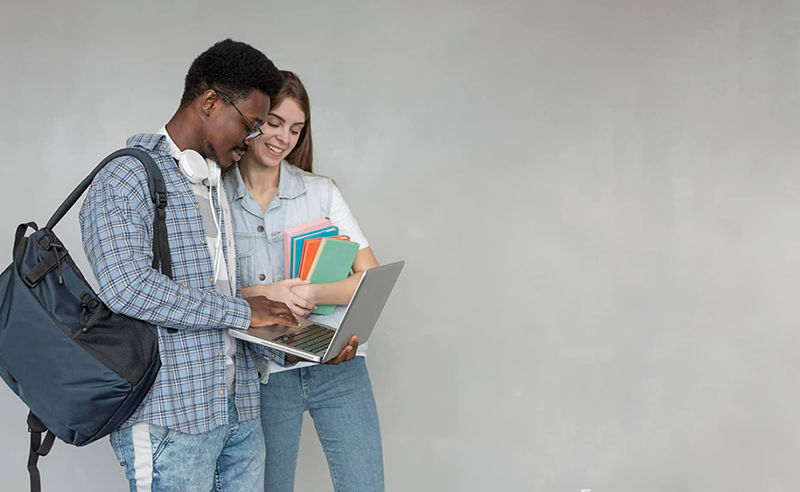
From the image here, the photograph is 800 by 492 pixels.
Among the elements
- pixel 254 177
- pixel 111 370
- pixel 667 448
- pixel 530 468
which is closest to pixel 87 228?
pixel 111 370

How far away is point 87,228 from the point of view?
128 centimetres

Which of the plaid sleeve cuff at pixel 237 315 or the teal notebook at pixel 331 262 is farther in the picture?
the teal notebook at pixel 331 262

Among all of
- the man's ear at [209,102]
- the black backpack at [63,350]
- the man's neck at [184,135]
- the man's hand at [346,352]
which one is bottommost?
the black backpack at [63,350]

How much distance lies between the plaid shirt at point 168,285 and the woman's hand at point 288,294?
235 millimetres

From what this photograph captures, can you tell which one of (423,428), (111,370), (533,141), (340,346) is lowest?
(423,428)

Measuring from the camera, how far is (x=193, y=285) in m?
1.36

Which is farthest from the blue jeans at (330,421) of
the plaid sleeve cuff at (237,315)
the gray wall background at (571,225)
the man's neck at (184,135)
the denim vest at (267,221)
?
the gray wall background at (571,225)

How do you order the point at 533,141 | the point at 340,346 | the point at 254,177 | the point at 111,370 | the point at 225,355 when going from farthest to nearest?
1. the point at 533,141
2. the point at 254,177
3. the point at 340,346
4. the point at 225,355
5. the point at 111,370

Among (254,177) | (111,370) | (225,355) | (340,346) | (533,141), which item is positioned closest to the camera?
(111,370)

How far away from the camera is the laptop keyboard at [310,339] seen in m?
1.42

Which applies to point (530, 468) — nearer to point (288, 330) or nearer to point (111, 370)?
point (288, 330)

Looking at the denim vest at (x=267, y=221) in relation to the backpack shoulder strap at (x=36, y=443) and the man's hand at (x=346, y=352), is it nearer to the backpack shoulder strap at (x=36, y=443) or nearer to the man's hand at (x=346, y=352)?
the man's hand at (x=346, y=352)

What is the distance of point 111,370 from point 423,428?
170 centimetres

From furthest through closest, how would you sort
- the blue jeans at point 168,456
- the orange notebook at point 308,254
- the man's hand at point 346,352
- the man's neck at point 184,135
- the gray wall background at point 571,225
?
the gray wall background at point 571,225 < the orange notebook at point 308,254 < the man's hand at point 346,352 < the man's neck at point 184,135 < the blue jeans at point 168,456
